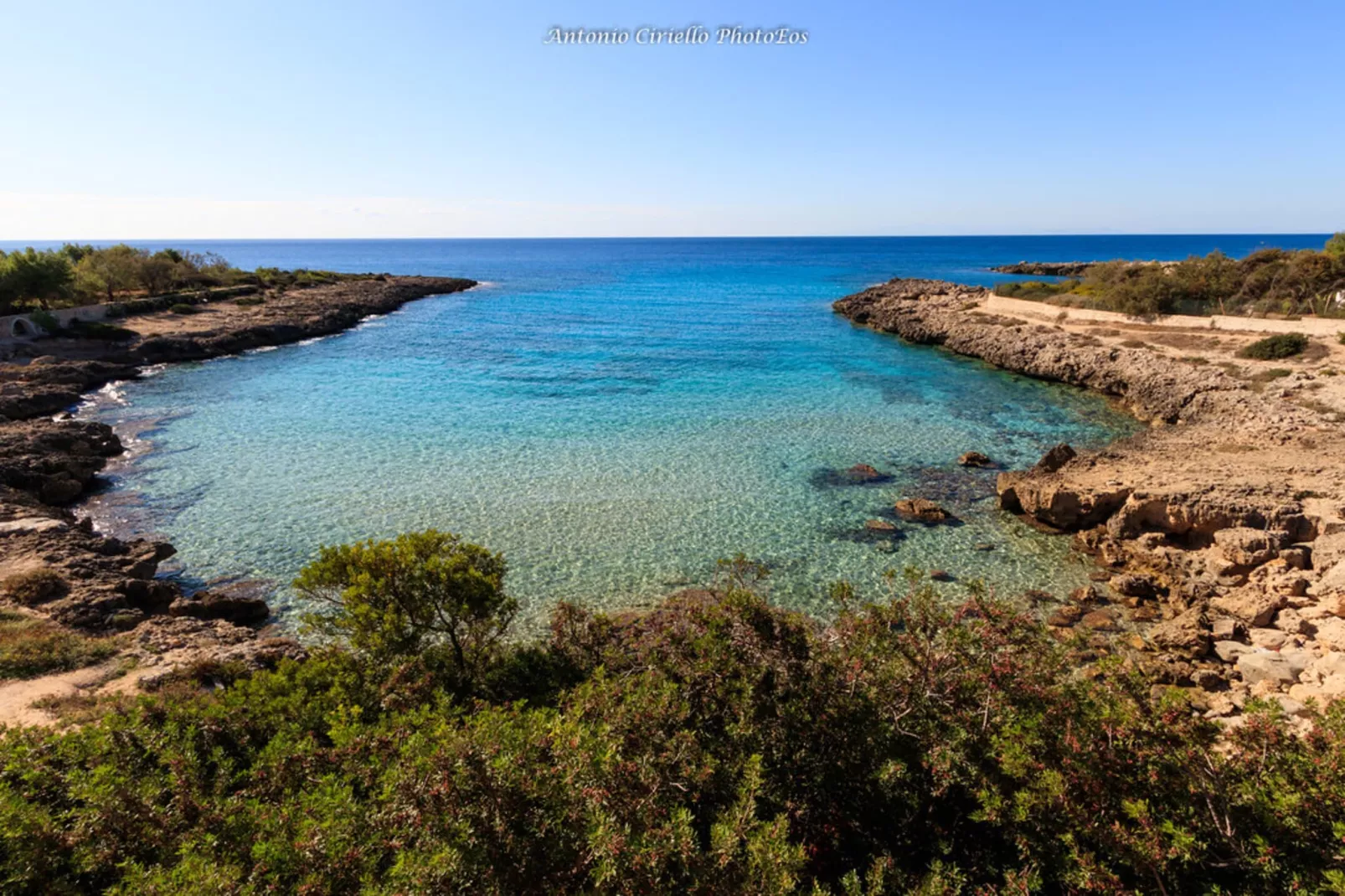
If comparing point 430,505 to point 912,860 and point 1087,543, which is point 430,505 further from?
point 1087,543

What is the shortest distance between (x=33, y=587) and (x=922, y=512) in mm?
25071

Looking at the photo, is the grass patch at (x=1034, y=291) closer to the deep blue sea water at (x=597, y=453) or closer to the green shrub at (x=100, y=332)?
the deep blue sea water at (x=597, y=453)

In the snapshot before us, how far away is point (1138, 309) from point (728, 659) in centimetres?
5274

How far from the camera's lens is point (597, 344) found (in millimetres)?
56531

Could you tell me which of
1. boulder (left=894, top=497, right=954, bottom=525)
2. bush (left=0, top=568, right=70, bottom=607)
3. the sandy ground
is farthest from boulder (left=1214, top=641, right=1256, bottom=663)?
bush (left=0, top=568, right=70, bottom=607)

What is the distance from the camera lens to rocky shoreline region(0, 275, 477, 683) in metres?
14.8

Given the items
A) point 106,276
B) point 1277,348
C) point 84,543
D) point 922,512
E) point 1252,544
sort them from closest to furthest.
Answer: point 1252,544 → point 84,543 → point 922,512 → point 1277,348 → point 106,276

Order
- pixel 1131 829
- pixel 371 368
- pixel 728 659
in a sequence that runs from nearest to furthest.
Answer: pixel 1131 829 < pixel 728 659 < pixel 371 368

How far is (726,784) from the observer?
747 centimetres

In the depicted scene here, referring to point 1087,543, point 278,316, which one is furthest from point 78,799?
point 278,316

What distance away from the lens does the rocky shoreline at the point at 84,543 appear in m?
14.8

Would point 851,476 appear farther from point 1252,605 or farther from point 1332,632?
point 1332,632

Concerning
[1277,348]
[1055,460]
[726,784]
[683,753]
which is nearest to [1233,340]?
[1277,348]

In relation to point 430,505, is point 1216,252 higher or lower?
higher
